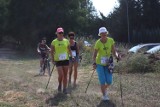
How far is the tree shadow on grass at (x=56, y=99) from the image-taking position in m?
11.0

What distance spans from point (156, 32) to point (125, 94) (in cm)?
4011

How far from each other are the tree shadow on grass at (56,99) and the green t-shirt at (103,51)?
4.89 feet

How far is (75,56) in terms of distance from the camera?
14.4 m

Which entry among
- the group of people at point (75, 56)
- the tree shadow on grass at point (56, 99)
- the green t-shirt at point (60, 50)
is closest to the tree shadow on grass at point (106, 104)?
the group of people at point (75, 56)

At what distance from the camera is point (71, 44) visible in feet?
47.2

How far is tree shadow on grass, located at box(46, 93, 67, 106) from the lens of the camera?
36.1 ft

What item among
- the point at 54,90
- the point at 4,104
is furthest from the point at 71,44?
the point at 4,104

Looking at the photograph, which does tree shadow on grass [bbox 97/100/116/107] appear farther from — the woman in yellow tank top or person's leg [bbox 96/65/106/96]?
the woman in yellow tank top

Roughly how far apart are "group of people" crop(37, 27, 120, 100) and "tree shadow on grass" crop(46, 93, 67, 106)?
0.40 meters

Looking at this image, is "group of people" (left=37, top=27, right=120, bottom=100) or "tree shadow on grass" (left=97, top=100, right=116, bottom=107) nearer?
"tree shadow on grass" (left=97, top=100, right=116, bottom=107)

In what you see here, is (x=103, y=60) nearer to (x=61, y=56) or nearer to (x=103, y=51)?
(x=103, y=51)

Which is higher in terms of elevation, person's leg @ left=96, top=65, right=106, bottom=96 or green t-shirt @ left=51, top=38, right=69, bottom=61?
green t-shirt @ left=51, top=38, right=69, bottom=61

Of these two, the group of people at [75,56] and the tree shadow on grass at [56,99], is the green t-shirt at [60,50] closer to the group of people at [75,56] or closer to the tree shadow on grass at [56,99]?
the group of people at [75,56]

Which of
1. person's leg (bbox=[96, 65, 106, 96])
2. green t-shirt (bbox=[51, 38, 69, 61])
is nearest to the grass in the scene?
person's leg (bbox=[96, 65, 106, 96])
